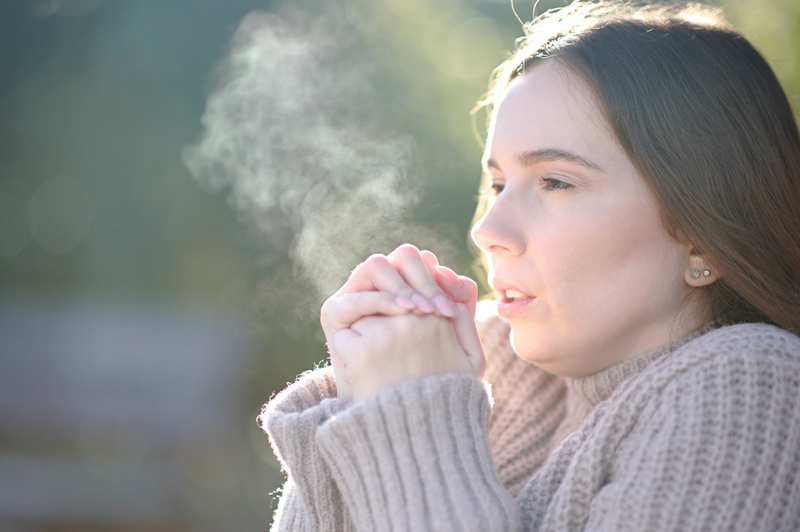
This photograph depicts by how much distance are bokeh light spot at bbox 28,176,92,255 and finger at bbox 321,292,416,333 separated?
5033 millimetres

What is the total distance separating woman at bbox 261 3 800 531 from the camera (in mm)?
1028

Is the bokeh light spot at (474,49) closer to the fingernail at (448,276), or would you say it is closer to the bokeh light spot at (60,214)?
the bokeh light spot at (60,214)

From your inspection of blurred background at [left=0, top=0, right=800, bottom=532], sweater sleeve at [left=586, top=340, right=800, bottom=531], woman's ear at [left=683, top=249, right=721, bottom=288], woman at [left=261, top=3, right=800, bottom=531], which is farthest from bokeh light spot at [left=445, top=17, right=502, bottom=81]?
sweater sleeve at [left=586, top=340, right=800, bottom=531]

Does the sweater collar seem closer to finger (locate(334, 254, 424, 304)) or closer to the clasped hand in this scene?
the clasped hand

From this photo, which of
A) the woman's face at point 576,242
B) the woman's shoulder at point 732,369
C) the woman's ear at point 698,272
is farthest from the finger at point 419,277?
the woman's ear at point 698,272

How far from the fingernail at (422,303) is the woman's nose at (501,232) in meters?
0.21

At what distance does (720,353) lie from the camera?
102 cm

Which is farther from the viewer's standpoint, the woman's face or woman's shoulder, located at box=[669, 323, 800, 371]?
the woman's face

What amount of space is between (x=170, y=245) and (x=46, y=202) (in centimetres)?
140

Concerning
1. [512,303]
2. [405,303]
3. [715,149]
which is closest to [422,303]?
[405,303]

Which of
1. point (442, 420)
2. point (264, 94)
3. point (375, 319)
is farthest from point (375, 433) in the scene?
point (264, 94)

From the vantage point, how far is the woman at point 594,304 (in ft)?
3.37

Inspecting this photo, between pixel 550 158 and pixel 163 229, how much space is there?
188 inches

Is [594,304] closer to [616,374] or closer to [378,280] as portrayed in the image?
[616,374]
